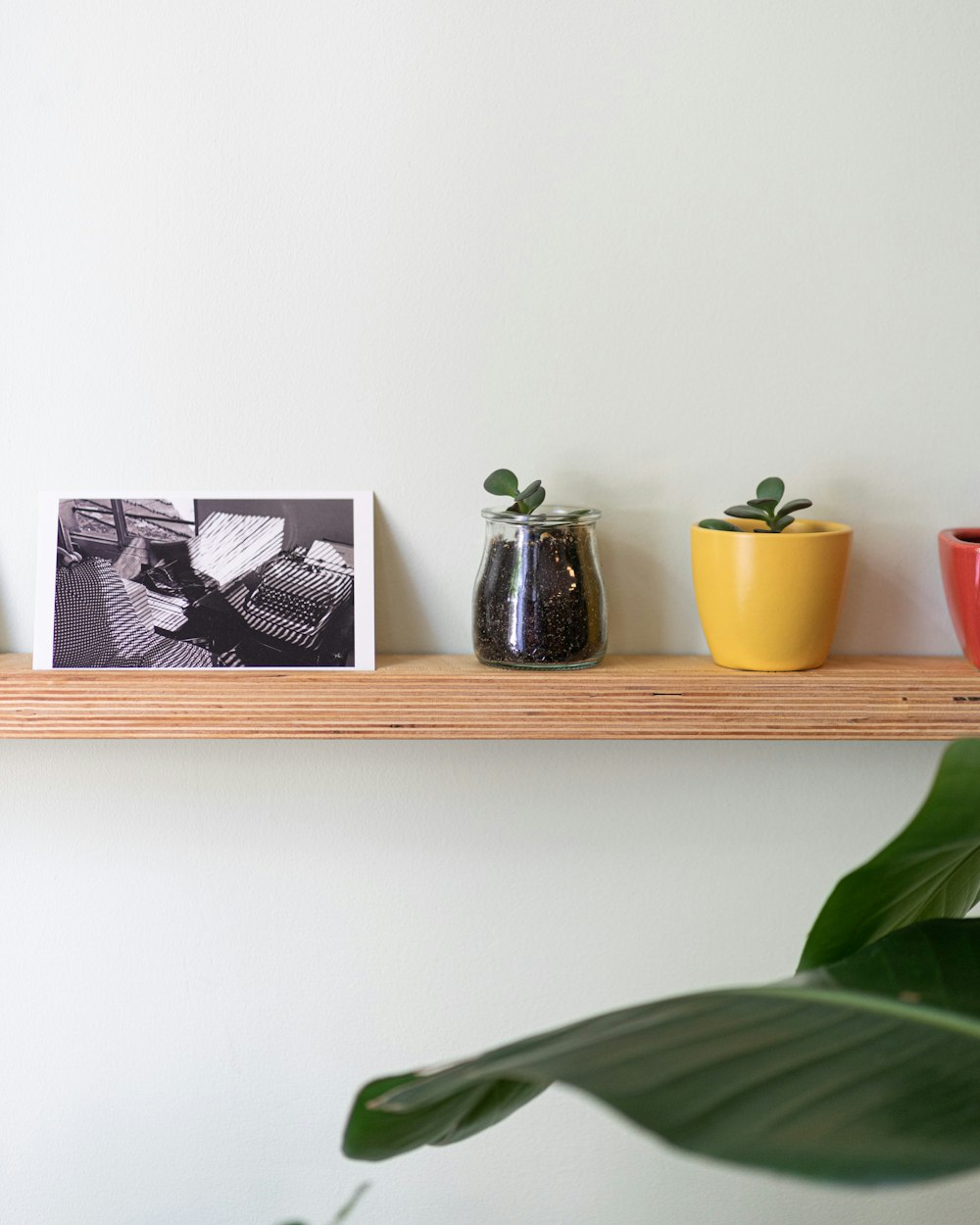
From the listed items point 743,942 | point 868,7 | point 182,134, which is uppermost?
point 868,7

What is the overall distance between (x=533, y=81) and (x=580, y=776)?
57 cm

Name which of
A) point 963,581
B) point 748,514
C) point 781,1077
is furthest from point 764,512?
point 781,1077

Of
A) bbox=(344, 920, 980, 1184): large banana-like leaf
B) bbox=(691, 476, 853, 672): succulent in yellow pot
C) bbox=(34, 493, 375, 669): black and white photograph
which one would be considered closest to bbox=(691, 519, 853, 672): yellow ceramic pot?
bbox=(691, 476, 853, 672): succulent in yellow pot

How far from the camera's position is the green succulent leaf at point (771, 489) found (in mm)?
828

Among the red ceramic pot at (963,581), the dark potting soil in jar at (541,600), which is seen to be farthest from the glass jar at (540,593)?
the red ceramic pot at (963,581)

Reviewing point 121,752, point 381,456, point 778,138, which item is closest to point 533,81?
point 778,138

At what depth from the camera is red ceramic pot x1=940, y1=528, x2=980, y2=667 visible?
2.67 ft

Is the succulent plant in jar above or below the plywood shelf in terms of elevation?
above

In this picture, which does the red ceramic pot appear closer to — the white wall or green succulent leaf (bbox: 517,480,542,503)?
the white wall

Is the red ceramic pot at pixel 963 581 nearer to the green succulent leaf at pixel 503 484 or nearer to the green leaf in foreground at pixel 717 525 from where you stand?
the green leaf in foreground at pixel 717 525

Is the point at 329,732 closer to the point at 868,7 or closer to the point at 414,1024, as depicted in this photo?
the point at 414,1024

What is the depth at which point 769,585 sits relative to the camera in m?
0.80

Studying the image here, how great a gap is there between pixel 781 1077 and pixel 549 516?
23.6 inches

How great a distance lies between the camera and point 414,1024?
938mm
